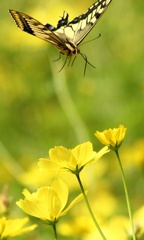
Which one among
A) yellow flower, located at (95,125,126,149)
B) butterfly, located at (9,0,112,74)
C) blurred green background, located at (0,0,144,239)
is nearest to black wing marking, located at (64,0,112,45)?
butterfly, located at (9,0,112,74)

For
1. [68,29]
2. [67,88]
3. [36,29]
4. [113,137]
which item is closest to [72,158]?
[113,137]

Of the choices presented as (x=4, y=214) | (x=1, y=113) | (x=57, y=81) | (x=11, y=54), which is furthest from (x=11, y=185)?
(x=4, y=214)

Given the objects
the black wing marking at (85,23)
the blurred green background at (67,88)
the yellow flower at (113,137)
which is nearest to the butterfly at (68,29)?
the black wing marking at (85,23)

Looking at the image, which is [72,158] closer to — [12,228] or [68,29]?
[12,228]

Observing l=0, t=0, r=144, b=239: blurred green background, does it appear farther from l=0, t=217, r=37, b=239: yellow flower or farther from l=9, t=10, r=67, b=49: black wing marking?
l=0, t=217, r=37, b=239: yellow flower

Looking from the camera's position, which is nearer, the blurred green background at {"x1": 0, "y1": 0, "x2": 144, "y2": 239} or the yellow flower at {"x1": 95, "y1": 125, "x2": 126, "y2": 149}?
the yellow flower at {"x1": 95, "y1": 125, "x2": 126, "y2": 149}

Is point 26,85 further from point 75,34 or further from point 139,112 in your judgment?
point 75,34

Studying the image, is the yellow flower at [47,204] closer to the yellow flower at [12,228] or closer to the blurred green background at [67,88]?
the yellow flower at [12,228]
